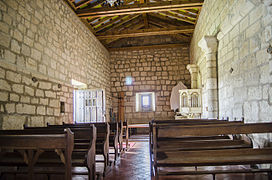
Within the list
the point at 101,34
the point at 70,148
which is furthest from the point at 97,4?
the point at 70,148

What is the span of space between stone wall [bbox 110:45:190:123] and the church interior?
0.05m

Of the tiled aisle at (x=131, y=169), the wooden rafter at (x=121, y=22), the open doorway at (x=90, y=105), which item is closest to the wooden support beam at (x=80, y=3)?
the open doorway at (x=90, y=105)

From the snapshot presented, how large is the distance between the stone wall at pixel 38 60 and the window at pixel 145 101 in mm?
3912

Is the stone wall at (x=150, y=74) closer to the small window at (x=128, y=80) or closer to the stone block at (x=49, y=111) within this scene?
the small window at (x=128, y=80)

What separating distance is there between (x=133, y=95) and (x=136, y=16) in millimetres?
3664

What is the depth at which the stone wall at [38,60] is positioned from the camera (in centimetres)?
372

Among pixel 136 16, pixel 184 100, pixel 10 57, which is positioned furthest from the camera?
pixel 136 16

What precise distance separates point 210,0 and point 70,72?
443 cm

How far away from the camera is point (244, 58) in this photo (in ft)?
12.0

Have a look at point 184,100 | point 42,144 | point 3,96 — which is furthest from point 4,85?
point 184,100

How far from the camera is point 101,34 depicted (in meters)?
8.73

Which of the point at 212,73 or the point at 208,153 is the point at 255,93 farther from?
the point at 212,73

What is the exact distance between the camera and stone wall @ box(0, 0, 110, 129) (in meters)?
3.72

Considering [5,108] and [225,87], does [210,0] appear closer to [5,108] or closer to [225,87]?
[225,87]
